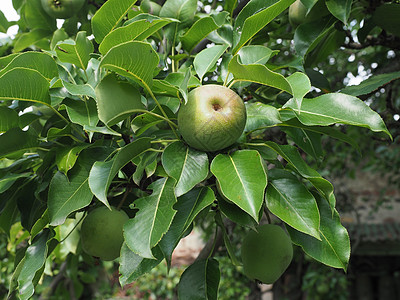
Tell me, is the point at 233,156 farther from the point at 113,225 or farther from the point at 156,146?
the point at 113,225

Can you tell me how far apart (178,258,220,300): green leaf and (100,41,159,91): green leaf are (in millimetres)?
526

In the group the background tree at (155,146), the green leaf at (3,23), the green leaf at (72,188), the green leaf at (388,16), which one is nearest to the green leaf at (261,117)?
the background tree at (155,146)

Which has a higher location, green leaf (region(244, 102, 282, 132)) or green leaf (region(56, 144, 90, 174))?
green leaf (region(56, 144, 90, 174))

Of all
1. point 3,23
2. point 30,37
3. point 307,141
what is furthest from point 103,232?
point 3,23

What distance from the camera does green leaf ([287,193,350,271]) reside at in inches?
36.3

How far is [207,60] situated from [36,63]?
1.27ft

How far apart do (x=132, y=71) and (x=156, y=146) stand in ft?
0.78

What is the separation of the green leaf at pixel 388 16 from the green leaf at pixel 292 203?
663 mm

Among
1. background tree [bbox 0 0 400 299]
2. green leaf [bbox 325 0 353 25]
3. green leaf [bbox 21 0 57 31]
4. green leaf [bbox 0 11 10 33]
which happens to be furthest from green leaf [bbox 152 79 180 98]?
green leaf [bbox 0 11 10 33]

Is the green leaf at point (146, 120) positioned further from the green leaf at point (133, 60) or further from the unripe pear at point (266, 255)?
the unripe pear at point (266, 255)

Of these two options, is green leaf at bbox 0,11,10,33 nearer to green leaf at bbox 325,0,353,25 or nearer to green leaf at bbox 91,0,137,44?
green leaf at bbox 91,0,137,44

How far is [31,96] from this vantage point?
2.97 ft

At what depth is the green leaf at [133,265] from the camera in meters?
0.89

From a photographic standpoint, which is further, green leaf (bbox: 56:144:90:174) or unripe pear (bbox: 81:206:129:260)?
unripe pear (bbox: 81:206:129:260)
